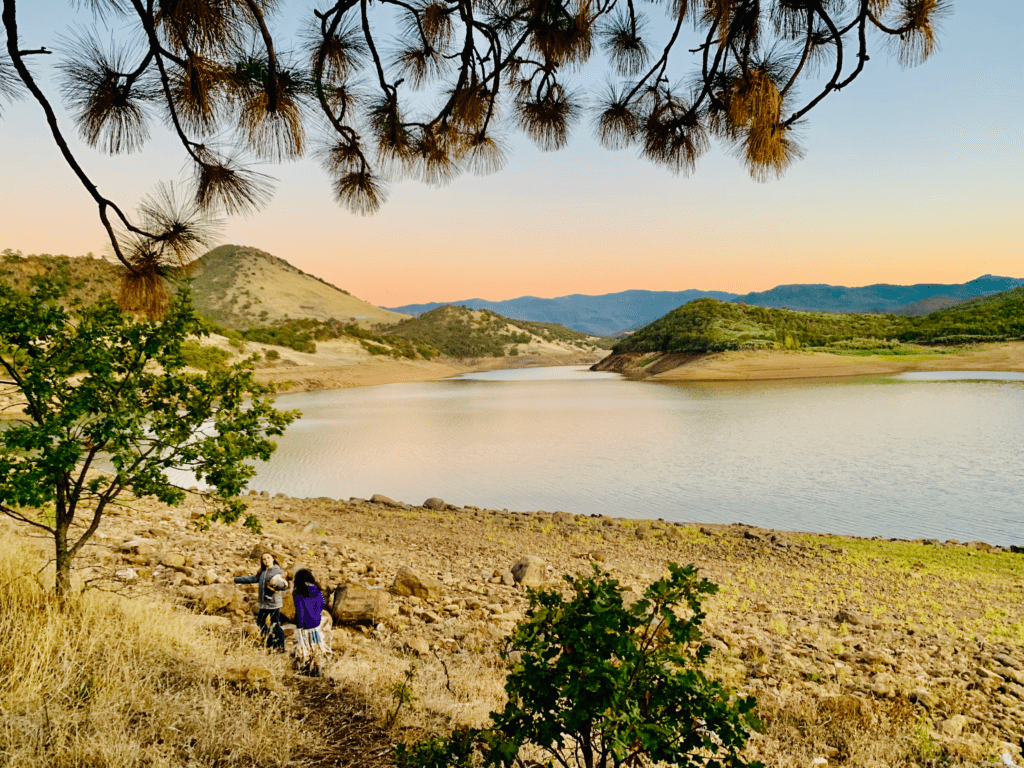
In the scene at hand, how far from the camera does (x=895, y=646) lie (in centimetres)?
501

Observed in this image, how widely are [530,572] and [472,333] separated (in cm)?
10206

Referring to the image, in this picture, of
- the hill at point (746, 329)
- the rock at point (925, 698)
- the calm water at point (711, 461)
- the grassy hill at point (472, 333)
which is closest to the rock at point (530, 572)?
the rock at point (925, 698)

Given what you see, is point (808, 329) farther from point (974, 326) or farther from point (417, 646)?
point (417, 646)

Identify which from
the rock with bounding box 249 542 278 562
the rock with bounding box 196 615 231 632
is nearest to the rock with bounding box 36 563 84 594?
the rock with bounding box 196 615 231 632

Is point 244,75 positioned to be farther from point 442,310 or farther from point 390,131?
point 442,310

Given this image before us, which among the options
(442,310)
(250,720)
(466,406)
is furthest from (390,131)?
(442,310)

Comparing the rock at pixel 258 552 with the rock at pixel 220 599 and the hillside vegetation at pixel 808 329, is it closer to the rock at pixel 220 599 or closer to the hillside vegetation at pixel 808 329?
the rock at pixel 220 599

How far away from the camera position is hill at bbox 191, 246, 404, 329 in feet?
337

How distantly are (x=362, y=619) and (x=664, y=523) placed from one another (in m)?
7.09

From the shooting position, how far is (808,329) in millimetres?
69312

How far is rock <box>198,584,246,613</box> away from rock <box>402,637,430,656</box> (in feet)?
5.24

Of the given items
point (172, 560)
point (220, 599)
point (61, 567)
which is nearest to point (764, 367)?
point (172, 560)

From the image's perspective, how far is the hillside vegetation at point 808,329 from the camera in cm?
6050

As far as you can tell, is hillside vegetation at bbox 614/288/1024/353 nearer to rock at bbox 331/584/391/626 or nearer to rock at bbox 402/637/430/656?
rock at bbox 331/584/391/626
